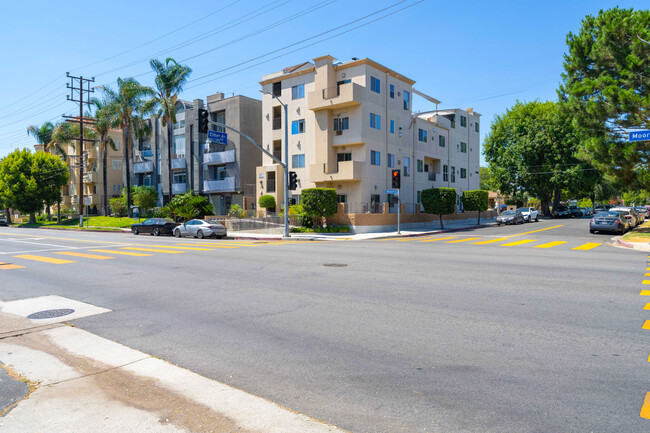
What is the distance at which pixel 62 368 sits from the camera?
5.11 metres

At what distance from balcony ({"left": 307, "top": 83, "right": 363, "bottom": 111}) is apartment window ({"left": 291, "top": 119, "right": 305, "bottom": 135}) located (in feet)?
8.97

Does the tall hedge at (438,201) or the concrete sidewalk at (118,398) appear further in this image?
the tall hedge at (438,201)

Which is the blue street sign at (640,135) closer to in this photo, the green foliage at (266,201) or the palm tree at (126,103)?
the green foliage at (266,201)

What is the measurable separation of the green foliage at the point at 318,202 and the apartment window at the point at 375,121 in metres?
8.23

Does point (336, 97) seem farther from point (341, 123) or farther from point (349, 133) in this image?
point (349, 133)

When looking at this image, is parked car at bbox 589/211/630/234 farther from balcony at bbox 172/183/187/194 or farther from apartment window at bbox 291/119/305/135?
balcony at bbox 172/183/187/194

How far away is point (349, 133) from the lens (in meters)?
35.5

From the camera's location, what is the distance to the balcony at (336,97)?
33844 mm

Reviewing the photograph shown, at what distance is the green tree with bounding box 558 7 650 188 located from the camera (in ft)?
81.1

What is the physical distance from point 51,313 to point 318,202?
954 inches

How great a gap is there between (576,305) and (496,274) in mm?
3516

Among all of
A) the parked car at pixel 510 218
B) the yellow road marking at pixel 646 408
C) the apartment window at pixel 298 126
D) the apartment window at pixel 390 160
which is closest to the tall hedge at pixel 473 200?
the parked car at pixel 510 218

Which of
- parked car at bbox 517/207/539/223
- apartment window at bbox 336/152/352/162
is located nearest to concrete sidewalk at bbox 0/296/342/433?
apartment window at bbox 336/152/352/162

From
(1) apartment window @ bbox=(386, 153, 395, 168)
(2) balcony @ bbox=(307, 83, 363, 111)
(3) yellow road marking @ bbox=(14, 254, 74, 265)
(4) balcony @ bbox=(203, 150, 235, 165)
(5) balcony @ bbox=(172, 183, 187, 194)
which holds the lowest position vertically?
(3) yellow road marking @ bbox=(14, 254, 74, 265)
